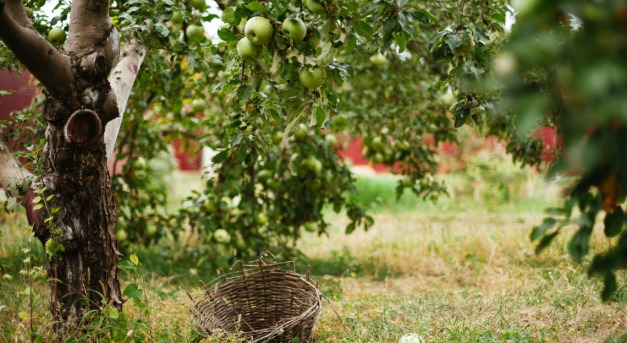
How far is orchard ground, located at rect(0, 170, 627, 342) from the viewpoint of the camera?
2.42 m

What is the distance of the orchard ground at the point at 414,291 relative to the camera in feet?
7.95

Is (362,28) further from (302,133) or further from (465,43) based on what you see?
(302,133)

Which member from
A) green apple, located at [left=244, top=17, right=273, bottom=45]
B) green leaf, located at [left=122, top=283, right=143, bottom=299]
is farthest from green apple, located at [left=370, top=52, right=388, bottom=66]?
green leaf, located at [left=122, top=283, right=143, bottom=299]

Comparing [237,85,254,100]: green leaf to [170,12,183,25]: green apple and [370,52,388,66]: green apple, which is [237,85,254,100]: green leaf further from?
[370,52,388,66]: green apple

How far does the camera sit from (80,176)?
2.18 metres

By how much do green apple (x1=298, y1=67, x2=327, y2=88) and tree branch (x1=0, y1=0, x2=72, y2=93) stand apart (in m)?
0.89

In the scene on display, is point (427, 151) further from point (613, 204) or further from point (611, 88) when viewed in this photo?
point (611, 88)

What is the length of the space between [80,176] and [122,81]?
0.56 meters

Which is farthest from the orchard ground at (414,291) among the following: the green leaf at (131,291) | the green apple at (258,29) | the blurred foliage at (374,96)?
the green apple at (258,29)

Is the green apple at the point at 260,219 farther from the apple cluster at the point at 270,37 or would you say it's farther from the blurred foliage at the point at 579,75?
the blurred foliage at the point at 579,75

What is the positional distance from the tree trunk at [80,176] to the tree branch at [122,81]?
15 cm

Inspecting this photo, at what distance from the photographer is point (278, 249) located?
4.10m

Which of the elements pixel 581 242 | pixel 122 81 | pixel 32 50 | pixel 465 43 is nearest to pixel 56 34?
pixel 122 81

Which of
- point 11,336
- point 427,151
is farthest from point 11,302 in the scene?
point 427,151
